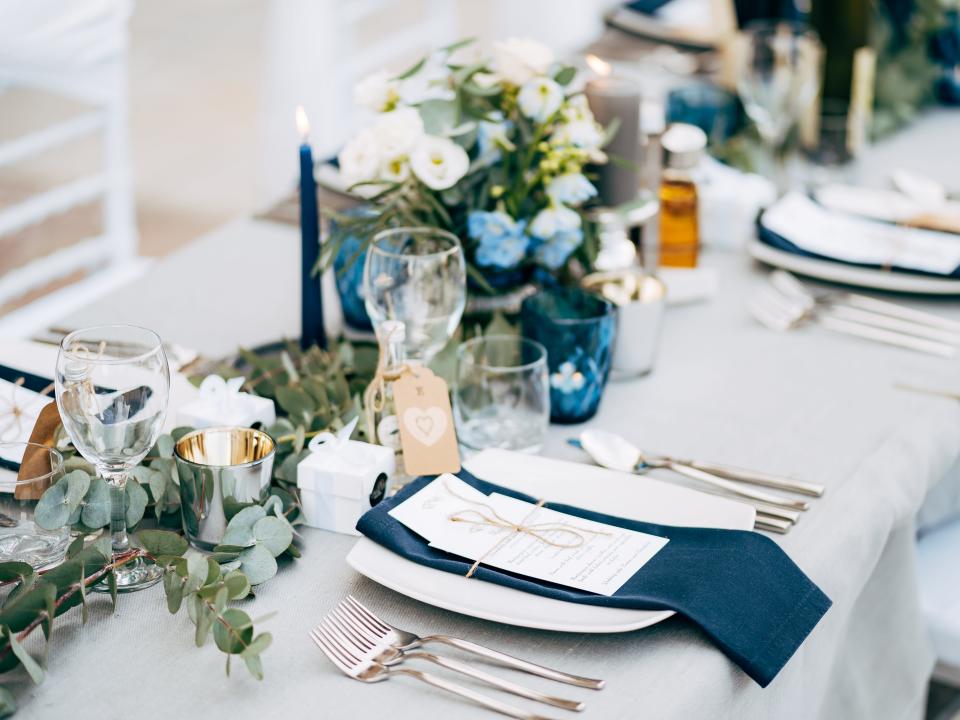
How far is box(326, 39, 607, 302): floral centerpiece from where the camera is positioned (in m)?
1.12

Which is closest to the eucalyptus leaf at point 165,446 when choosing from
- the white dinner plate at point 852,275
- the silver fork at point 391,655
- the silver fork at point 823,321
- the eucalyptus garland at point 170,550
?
the eucalyptus garland at point 170,550

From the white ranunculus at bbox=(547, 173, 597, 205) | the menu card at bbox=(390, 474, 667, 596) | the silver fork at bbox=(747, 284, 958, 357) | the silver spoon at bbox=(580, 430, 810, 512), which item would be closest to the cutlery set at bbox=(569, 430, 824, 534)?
the silver spoon at bbox=(580, 430, 810, 512)

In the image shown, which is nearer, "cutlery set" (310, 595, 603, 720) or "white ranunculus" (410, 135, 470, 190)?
"cutlery set" (310, 595, 603, 720)

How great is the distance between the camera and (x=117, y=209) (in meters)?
2.36

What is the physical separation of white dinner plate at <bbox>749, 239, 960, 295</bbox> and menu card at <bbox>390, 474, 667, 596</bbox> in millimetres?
682

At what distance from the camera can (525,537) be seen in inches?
34.7

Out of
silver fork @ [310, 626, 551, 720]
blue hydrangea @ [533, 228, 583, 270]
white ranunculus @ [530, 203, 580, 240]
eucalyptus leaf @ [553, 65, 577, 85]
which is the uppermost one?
eucalyptus leaf @ [553, 65, 577, 85]

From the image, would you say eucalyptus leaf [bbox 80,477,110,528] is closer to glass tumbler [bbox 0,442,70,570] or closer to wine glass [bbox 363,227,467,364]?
glass tumbler [bbox 0,442,70,570]

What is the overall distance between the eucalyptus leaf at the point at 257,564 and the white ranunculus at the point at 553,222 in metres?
0.45

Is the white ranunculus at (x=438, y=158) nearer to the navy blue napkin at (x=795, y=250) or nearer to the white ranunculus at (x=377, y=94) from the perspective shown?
the white ranunculus at (x=377, y=94)

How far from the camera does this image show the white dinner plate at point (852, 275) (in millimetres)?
1396

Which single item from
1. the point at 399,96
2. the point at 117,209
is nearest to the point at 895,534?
the point at 399,96

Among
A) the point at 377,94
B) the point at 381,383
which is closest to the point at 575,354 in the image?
the point at 381,383

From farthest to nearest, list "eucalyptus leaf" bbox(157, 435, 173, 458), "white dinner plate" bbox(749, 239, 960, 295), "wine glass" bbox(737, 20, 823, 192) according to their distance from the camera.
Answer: "wine glass" bbox(737, 20, 823, 192)
"white dinner plate" bbox(749, 239, 960, 295)
"eucalyptus leaf" bbox(157, 435, 173, 458)
